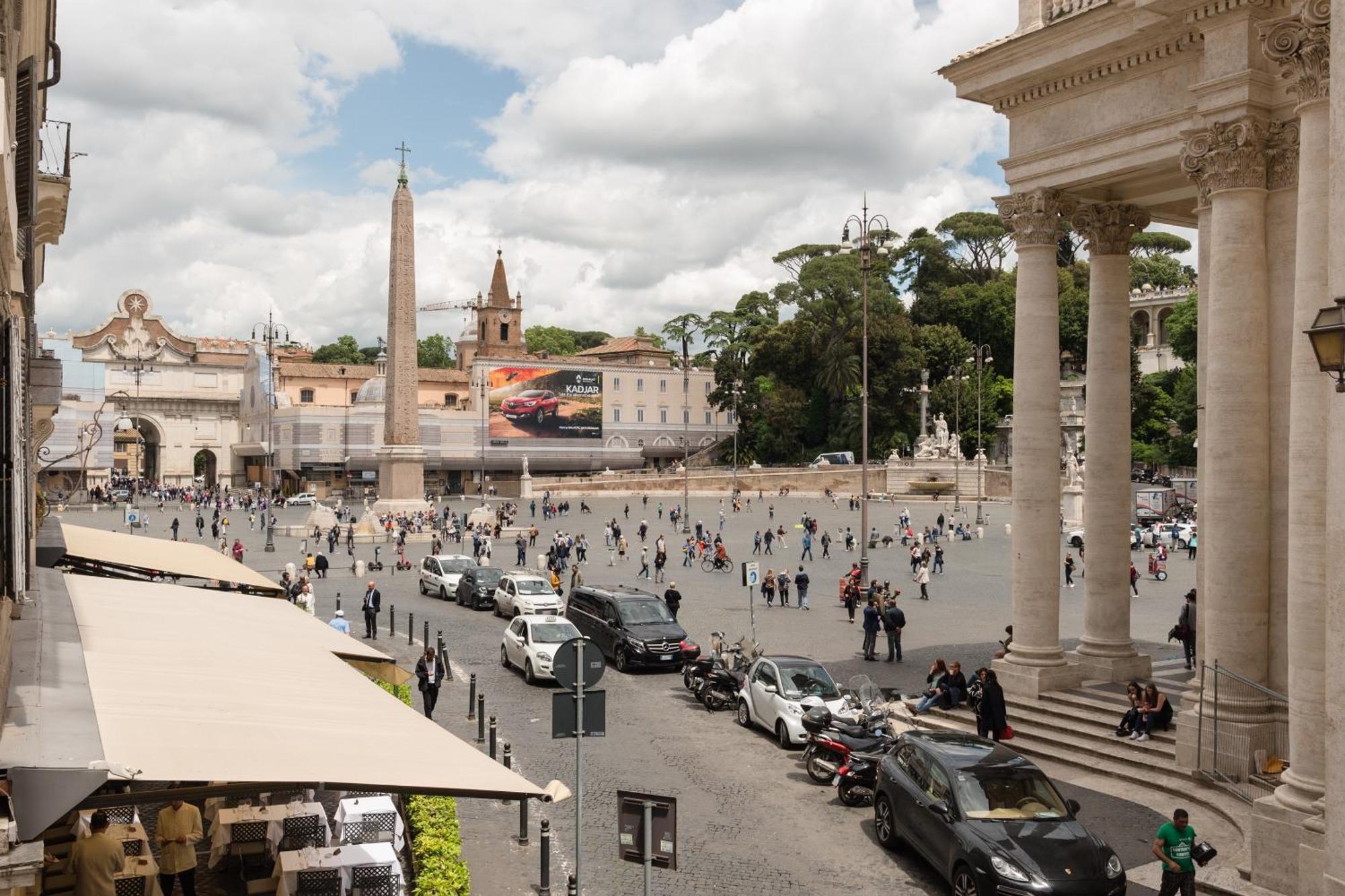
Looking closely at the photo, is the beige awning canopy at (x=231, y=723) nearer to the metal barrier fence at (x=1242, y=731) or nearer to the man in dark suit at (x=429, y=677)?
the man in dark suit at (x=429, y=677)

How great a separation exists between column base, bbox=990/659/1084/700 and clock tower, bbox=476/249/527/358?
100010 millimetres

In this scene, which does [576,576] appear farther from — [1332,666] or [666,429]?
[666,429]

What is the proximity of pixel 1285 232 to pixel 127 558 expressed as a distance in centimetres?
A: 1397

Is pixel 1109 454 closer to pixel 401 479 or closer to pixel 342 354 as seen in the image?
pixel 401 479

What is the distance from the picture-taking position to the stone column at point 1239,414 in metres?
12.4

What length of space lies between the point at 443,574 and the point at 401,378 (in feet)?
70.5

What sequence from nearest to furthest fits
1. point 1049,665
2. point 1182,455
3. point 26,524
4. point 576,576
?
point 26,524, point 1049,665, point 576,576, point 1182,455

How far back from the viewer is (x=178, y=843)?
29.1 feet


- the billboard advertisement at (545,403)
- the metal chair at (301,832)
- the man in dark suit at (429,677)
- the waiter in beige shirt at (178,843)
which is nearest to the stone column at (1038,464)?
the man in dark suit at (429,677)

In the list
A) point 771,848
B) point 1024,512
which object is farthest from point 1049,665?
point 771,848

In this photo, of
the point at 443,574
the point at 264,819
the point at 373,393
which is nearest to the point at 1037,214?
the point at 264,819

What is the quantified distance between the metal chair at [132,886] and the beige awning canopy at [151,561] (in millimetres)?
5458

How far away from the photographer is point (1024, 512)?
52.7 ft

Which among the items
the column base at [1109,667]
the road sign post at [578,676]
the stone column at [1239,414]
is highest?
the stone column at [1239,414]
